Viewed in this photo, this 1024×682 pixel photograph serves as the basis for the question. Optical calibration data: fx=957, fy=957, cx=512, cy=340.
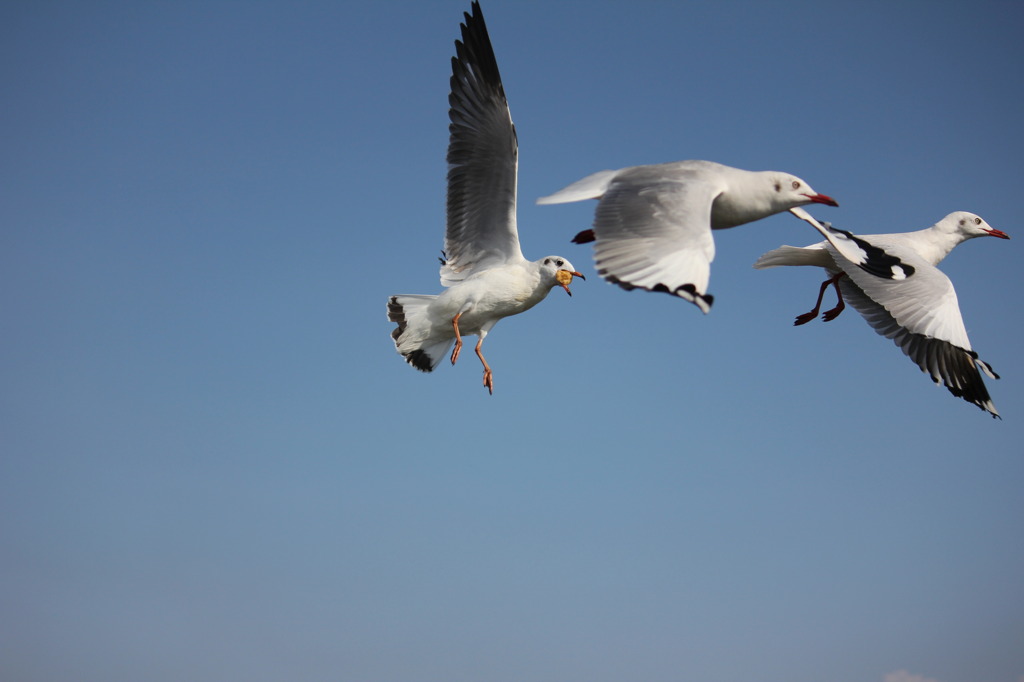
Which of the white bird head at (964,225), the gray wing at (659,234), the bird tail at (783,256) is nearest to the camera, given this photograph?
the gray wing at (659,234)

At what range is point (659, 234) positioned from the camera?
13.6 ft

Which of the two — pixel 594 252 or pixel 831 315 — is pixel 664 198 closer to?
pixel 594 252

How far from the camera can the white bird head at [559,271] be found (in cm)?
723

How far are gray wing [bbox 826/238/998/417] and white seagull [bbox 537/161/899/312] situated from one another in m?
1.94

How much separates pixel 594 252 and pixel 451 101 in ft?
10.8

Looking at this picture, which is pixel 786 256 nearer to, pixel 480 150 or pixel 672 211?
pixel 480 150

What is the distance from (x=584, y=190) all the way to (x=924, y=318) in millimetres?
2889

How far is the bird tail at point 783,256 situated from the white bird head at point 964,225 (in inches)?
66.0

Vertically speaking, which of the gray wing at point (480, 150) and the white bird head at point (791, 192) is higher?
the gray wing at point (480, 150)

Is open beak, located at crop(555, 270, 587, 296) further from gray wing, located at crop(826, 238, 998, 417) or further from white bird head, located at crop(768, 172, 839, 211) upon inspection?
white bird head, located at crop(768, 172, 839, 211)

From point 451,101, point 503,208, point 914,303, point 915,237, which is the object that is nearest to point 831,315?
point 914,303

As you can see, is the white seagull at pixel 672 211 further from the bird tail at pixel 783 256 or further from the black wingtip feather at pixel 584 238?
the bird tail at pixel 783 256

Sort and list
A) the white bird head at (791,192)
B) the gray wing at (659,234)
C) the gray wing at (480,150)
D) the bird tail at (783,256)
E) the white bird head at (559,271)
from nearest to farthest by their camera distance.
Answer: the gray wing at (659,234), the white bird head at (791,192), the bird tail at (783,256), the gray wing at (480,150), the white bird head at (559,271)

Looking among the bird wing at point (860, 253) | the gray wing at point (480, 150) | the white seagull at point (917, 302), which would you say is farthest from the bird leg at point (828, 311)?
the gray wing at point (480, 150)
